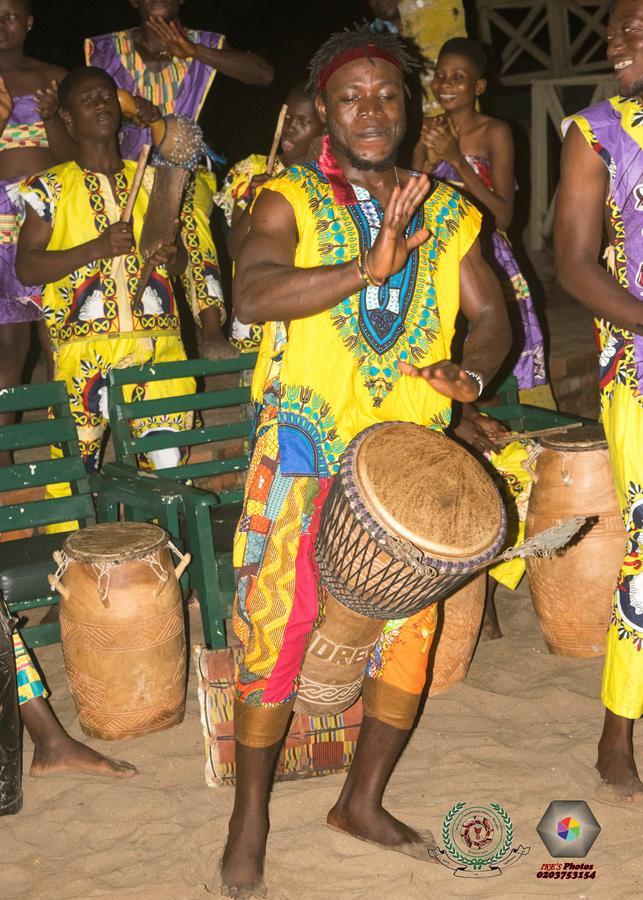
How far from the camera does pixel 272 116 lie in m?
17.5

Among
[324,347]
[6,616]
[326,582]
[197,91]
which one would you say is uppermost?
[197,91]

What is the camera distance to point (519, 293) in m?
5.29

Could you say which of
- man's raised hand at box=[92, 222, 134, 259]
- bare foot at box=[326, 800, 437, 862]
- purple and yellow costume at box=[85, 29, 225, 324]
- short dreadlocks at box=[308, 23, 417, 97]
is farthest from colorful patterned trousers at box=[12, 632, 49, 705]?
purple and yellow costume at box=[85, 29, 225, 324]

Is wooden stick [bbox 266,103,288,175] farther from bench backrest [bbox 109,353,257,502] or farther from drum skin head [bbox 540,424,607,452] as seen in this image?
drum skin head [bbox 540,424,607,452]

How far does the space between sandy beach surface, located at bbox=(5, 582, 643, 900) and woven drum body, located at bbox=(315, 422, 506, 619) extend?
0.78 m

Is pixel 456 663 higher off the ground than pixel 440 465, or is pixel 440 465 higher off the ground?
pixel 440 465

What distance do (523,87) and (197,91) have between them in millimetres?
13908

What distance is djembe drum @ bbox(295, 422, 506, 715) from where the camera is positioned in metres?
2.63

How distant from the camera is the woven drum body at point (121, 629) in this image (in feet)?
11.8

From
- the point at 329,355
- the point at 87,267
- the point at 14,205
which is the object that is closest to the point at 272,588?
the point at 329,355

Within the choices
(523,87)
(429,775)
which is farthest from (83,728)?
(523,87)

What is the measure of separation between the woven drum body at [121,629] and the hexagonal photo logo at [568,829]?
1.30 m

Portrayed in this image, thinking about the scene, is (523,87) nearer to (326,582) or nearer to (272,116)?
(272,116)

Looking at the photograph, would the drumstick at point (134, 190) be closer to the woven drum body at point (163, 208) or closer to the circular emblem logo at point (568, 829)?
the woven drum body at point (163, 208)
